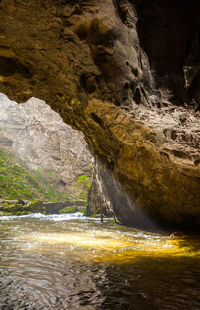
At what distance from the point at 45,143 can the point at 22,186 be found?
32.2 ft

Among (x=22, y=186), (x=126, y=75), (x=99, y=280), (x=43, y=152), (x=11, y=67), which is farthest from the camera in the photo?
(x=43, y=152)

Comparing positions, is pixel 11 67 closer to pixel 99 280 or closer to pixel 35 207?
pixel 99 280

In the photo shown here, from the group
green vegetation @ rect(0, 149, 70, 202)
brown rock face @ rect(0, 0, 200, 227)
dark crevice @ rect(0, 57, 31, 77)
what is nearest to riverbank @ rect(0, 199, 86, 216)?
green vegetation @ rect(0, 149, 70, 202)

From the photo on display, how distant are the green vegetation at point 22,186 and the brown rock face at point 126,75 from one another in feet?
47.2

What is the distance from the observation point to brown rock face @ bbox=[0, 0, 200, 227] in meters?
5.44

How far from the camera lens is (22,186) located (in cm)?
2353

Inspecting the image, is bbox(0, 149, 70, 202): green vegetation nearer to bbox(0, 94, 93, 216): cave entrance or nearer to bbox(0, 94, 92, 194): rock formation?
bbox(0, 94, 93, 216): cave entrance

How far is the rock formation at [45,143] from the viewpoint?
29.3 metres

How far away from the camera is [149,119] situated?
21.4 feet

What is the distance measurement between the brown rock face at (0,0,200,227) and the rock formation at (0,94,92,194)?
20.1 metres


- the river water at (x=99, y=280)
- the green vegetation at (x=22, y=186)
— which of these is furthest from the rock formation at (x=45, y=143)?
the river water at (x=99, y=280)

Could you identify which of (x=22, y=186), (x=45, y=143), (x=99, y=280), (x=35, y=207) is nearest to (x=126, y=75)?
(x=99, y=280)

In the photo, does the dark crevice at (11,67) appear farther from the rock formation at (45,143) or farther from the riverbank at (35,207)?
the rock formation at (45,143)

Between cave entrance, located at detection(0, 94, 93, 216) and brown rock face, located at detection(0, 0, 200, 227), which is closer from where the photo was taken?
brown rock face, located at detection(0, 0, 200, 227)
